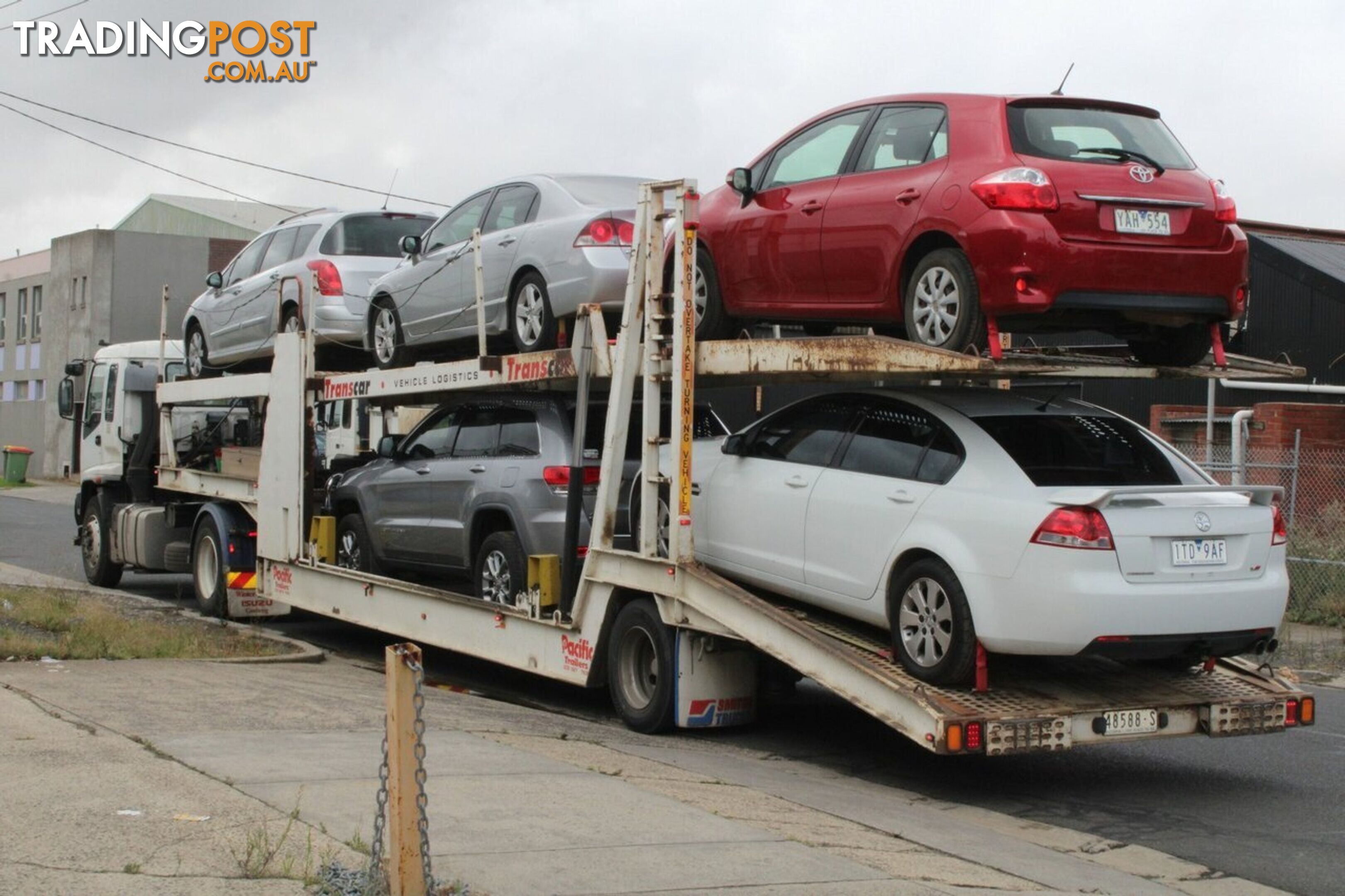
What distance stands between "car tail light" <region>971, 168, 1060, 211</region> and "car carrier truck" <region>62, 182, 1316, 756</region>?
72cm

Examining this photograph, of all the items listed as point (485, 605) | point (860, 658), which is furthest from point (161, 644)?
point (860, 658)

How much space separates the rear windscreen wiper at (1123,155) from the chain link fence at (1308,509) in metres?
6.83

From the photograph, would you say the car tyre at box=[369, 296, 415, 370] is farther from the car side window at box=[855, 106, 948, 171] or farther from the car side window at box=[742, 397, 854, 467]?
the car side window at box=[855, 106, 948, 171]

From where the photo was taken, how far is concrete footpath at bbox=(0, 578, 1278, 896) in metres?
5.66

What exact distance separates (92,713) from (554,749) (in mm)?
2523

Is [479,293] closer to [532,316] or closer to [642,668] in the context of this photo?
[532,316]

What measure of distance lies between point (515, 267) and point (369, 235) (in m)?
3.66

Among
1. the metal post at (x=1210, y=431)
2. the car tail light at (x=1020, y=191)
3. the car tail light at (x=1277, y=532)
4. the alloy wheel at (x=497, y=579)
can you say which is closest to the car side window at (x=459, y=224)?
the alloy wheel at (x=497, y=579)

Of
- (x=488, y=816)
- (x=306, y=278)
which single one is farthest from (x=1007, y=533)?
(x=306, y=278)

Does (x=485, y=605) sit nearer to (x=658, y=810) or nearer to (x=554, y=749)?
(x=554, y=749)

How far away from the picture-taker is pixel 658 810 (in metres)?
6.84

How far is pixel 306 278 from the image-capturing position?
46.0ft

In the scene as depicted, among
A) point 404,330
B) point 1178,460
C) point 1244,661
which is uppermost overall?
point 404,330

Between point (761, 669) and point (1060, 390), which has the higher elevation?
point (1060, 390)
